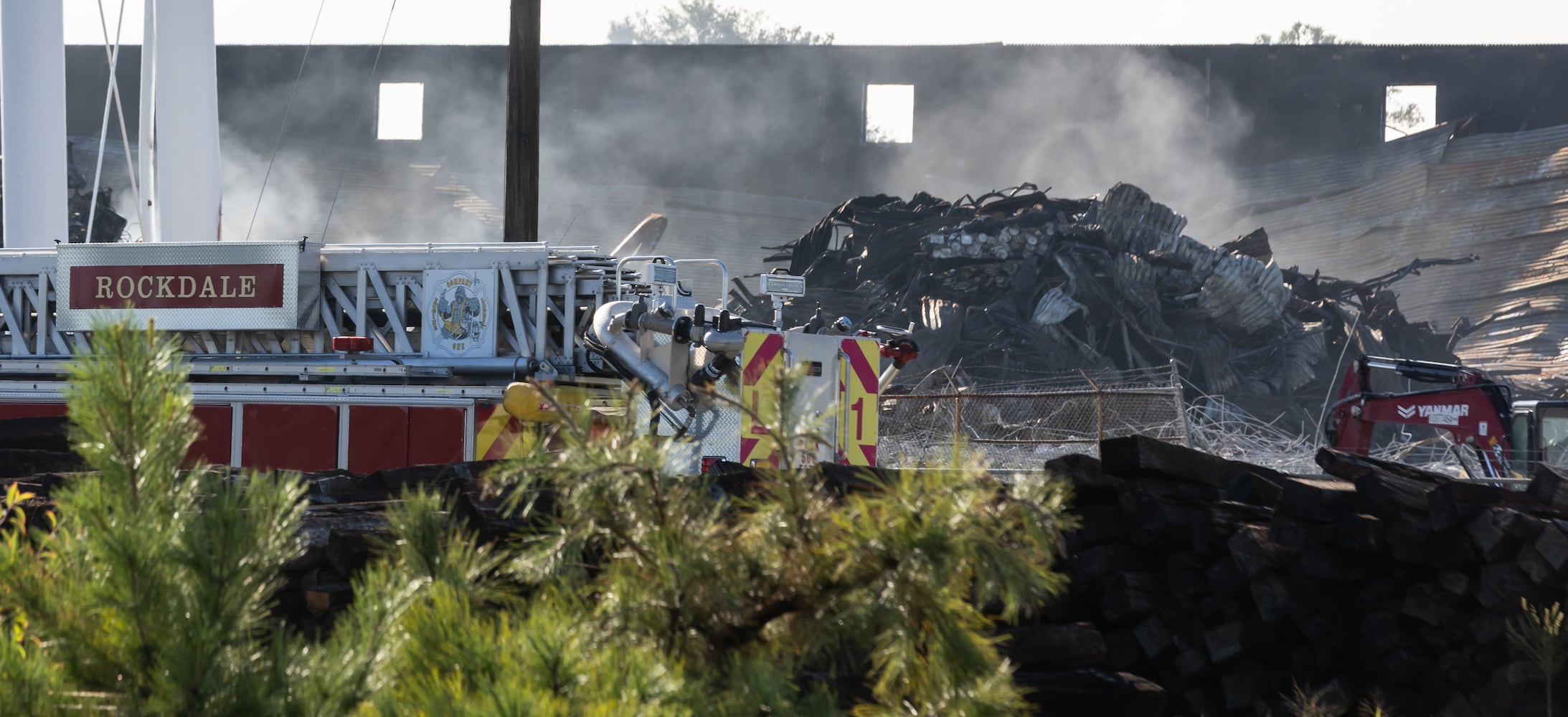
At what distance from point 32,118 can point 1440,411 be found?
1508 centimetres

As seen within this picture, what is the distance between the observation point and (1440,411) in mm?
14391

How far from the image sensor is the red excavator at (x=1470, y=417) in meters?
13.7

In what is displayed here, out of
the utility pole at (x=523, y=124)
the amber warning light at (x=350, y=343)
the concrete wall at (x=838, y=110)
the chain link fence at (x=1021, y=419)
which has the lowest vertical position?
the chain link fence at (x=1021, y=419)

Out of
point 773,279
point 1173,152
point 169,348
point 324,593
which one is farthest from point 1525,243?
point 169,348

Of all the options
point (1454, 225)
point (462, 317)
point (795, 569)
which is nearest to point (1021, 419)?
point (462, 317)

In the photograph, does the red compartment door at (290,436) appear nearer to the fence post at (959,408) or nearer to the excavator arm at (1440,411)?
the fence post at (959,408)

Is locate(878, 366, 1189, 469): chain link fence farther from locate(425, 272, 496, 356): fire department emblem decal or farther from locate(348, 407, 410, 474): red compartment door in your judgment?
locate(348, 407, 410, 474): red compartment door

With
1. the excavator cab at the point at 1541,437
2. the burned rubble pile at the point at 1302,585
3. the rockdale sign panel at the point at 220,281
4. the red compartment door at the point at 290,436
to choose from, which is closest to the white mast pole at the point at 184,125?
the rockdale sign panel at the point at 220,281

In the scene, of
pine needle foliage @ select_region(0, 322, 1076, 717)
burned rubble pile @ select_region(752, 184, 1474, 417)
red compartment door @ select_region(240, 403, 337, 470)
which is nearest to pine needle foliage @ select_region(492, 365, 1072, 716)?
pine needle foliage @ select_region(0, 322, 1076, 717)

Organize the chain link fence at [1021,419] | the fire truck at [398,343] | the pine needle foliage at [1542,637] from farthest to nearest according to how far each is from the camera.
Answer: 1. the chain link fence at [1021,419]
2. the fire truck at [398,343]
3. the pine needle foliage at [1542,637]

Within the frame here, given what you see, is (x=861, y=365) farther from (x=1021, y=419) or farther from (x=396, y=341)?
(x=1021, y=419)

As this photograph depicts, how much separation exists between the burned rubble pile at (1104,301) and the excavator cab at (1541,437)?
9773 millimetres

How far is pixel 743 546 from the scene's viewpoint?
7.68 feet

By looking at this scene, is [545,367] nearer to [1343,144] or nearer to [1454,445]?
[1454,445]
